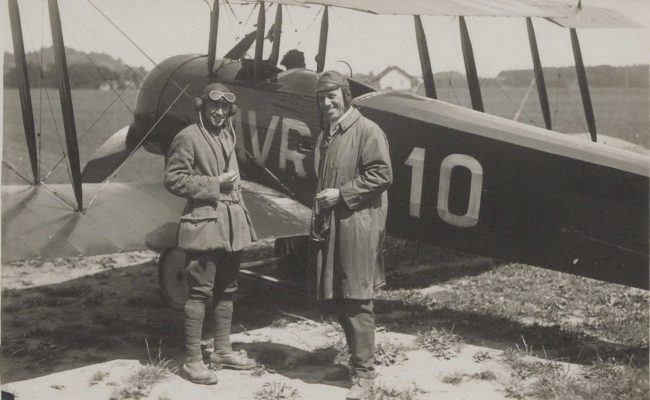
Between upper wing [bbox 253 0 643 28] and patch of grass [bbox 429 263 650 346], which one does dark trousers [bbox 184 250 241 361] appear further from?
patch of grass [bbox 429 263 650 346]

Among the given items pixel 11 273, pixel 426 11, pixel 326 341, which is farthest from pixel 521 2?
pixel 11 273

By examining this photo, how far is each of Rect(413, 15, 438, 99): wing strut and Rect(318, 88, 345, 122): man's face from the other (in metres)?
2.71

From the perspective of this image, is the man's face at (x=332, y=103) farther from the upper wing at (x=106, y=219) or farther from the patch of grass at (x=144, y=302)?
the patch of grass at (x=144, y=302)

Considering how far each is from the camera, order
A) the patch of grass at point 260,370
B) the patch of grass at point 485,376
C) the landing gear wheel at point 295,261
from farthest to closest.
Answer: the landing gear wheel at point 295,261 → the patch of grass at point 260,370 → the patch of grass at point 485,376

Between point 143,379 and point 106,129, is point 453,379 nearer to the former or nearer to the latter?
point 143,379

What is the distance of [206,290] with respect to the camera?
4219 millimetres

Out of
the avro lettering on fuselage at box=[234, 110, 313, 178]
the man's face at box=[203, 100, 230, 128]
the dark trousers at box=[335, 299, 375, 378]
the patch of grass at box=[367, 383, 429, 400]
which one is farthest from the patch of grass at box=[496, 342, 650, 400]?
the man's face at box=[203, 100, 230, 128]

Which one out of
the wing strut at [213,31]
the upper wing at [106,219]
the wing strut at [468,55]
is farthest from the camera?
the wing strut at [468,55]

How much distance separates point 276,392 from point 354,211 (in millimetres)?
1181

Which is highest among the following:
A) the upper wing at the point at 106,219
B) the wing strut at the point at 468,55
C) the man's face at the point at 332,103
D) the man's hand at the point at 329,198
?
the wing strut at the point at 468,55

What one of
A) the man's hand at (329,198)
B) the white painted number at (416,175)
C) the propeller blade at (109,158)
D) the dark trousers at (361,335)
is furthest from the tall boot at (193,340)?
the propeller blade at (109,158)

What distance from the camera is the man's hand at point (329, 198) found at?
151 inches

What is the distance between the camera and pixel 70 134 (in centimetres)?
480

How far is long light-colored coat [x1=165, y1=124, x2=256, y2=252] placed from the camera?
4.07 meters
